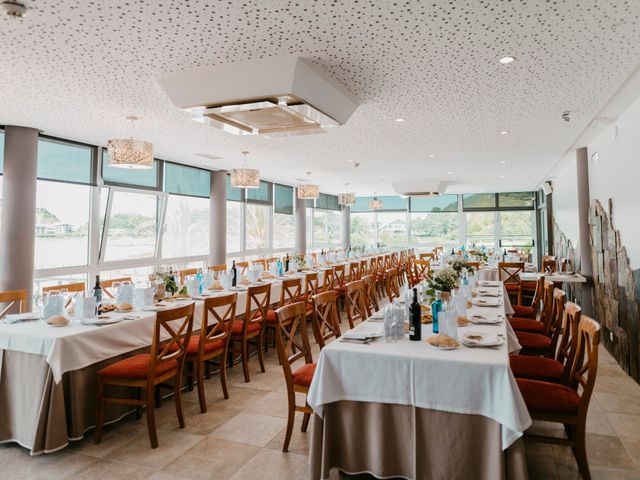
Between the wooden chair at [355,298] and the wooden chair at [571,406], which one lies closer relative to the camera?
the wooden chair at [571,406]

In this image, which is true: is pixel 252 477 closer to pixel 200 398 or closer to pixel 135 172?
pixel 200 398

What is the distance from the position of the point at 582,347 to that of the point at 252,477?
7.56 ft

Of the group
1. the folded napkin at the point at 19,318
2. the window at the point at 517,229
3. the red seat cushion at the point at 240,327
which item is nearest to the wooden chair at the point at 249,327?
the red seat cushion at the point at 240,327

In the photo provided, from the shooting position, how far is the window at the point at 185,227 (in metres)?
8.59

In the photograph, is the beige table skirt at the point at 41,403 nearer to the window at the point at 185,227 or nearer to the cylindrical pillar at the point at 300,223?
the window at the point at 185,227

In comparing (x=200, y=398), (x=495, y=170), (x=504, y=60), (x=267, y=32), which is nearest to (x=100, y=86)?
(x=267, y=32)

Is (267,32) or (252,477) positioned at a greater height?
(267,32)

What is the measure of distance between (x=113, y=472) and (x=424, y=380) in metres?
2.09

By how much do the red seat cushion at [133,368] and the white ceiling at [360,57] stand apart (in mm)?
2461

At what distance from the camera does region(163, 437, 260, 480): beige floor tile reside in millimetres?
2642

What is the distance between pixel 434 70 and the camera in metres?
3.66

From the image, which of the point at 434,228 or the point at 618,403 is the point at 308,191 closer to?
the point at 618,403

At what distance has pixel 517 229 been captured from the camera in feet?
49.2

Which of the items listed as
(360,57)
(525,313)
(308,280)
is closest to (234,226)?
(308,280)
